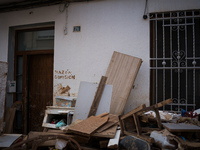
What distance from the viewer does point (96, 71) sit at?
420 centimetres

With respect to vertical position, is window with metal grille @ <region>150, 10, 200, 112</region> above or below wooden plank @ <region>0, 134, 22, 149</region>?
above

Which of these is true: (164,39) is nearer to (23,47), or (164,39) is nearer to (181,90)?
(181,90)

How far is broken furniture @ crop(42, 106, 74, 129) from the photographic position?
3.49 meters

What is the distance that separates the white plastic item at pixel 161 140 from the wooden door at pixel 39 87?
315 cm

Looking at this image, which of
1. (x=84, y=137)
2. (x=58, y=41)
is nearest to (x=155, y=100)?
(x=84, y=137)

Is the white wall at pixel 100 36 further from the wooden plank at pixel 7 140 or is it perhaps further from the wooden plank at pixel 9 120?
the wooden plank at pixel 7 140

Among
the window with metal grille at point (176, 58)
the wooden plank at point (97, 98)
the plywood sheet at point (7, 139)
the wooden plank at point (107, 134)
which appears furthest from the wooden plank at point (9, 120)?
the window with metal grille at point (176, 58)

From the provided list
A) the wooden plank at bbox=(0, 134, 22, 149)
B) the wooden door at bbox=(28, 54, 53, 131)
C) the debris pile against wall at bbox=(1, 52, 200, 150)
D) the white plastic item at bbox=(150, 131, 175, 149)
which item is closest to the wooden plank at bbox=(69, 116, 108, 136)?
the debris pile against wall at bbox=(1, 52, 200, 150)

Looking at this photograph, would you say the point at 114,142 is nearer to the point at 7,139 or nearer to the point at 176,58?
the point at 7,139

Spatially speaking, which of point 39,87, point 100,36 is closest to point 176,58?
point 100,36

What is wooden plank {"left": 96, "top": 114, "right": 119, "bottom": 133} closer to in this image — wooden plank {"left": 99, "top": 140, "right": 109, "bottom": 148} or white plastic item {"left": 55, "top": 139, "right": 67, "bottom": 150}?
wooden plank {"left": 99, "top": 140, "right": 109, "bottom": 148}

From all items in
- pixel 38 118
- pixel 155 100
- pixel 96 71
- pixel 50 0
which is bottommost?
pixel 38 118

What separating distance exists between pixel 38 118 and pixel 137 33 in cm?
352

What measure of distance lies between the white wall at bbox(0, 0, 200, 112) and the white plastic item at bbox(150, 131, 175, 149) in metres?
1.44
